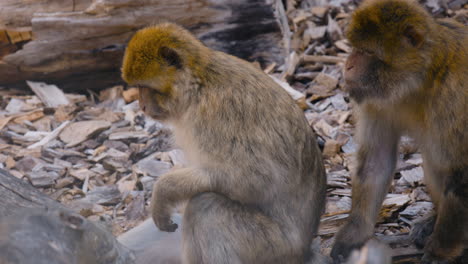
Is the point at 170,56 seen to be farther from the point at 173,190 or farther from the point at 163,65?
the point at 173,190

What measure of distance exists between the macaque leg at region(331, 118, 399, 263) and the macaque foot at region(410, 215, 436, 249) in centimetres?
41

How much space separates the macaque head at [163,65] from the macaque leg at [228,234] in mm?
729

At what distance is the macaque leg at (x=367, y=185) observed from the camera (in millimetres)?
4781

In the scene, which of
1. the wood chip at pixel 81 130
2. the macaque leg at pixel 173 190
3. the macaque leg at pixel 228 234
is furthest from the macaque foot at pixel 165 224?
the wood chip at pixel 81 130

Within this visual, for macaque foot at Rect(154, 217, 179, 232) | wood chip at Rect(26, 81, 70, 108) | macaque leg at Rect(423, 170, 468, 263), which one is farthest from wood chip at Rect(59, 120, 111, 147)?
macaque leg at Rect(423, 170, 468, 263)

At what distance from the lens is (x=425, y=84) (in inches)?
163

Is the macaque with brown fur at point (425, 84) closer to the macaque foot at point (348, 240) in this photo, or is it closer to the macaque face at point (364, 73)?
the macaque face at point (364, 73)

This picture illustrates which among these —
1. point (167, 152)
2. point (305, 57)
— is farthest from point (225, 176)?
point (305, 57)

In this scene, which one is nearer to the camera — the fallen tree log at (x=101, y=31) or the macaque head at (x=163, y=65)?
the macaque head at (x=163, y=65)

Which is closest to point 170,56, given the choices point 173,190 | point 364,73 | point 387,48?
point 173,190

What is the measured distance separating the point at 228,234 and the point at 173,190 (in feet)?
1.74

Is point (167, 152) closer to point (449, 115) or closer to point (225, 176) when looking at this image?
point (225, 176)

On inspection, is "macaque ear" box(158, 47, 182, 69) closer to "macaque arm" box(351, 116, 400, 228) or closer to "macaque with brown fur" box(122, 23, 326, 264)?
"macaque with brown fur" box(122, 23, 326, 264)

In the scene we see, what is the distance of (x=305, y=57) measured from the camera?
26.0ft
